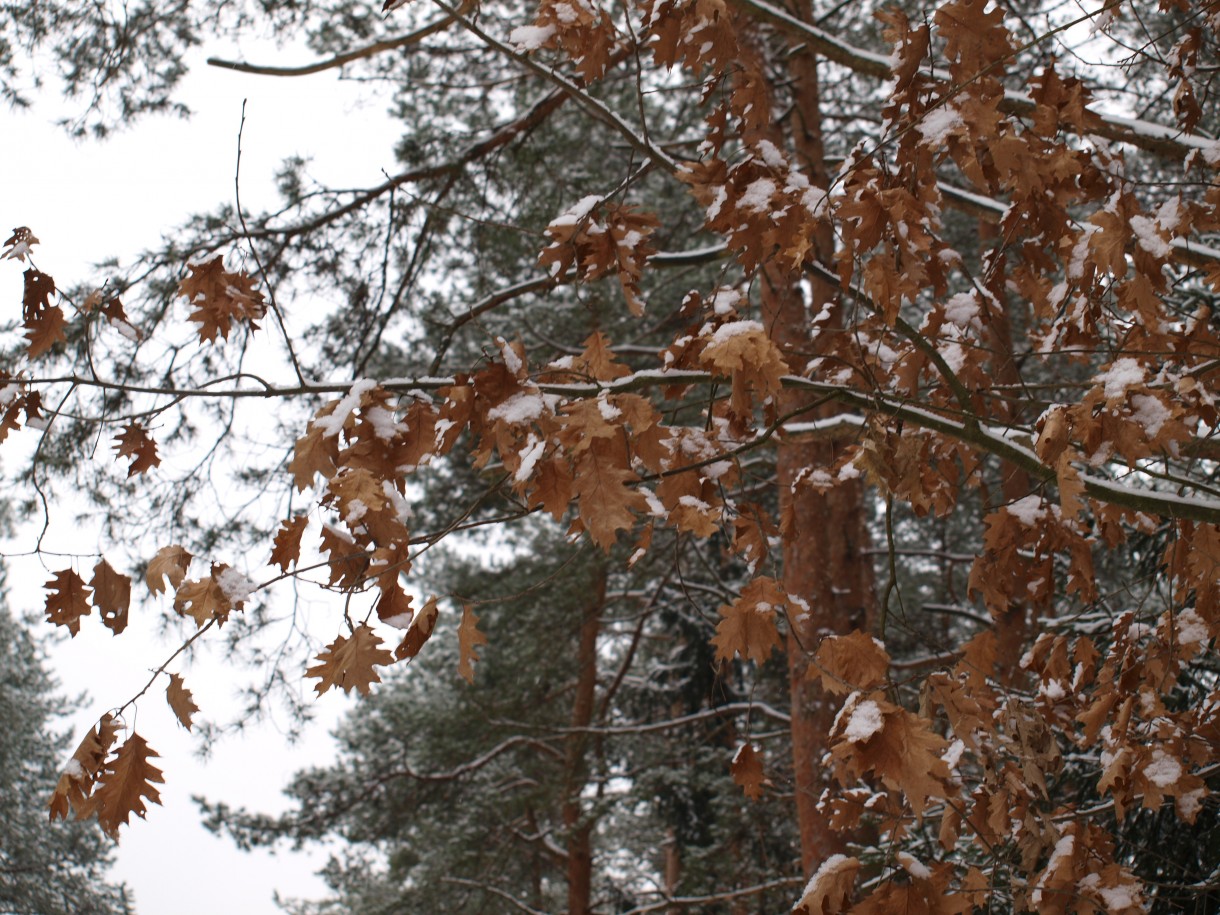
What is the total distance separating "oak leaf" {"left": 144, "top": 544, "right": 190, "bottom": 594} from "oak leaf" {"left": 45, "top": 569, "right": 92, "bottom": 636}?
0.62ft

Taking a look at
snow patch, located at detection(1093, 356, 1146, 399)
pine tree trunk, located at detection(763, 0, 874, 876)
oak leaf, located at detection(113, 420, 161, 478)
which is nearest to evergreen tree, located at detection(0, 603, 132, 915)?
pine tree trunk, located at detection(763, 0, 874, 876)

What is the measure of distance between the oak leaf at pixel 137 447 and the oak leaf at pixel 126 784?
0.71m

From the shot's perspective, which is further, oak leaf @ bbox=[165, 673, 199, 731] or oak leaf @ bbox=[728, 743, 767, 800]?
oak leaf @ bbox=[728, 743, 767, 800]

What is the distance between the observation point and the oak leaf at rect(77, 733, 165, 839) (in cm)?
201

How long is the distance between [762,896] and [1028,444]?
19.1 ft

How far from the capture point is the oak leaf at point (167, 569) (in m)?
2.20

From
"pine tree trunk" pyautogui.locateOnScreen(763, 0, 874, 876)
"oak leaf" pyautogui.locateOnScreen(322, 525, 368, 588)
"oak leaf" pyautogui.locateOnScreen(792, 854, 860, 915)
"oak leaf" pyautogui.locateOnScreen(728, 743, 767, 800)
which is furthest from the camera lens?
"pine tree trunk" pyautogui.locateOnScreen(763, 0, 874, 876)

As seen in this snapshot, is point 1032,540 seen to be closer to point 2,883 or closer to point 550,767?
point 550,767

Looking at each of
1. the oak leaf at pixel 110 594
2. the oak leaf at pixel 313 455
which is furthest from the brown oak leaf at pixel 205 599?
the oak leaf at pixel 313 455

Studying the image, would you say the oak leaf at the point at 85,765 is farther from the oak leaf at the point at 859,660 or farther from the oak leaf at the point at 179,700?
the oak leaf at the point at 859,660

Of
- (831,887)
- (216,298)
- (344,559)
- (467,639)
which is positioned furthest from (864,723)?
(216,298)

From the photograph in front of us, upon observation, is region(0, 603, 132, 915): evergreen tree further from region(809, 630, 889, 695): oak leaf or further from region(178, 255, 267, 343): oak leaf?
region(809, 630, 889, 695): oak leaf

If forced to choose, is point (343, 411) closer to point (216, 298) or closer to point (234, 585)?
point (234, 585)

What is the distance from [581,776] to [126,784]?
7.28 metres
